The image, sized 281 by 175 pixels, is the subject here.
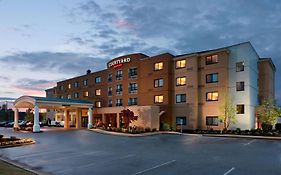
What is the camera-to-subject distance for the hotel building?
128 ft

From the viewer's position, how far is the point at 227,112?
37.5 metres

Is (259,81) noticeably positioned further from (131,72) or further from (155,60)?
(131,72)

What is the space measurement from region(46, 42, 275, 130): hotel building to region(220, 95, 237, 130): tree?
81 centimetres

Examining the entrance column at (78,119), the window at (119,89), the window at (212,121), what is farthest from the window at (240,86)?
the entrance column at (78,119)

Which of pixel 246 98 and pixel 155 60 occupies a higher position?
pixel 155 60

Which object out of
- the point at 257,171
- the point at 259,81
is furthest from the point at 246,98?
the point at 257,171

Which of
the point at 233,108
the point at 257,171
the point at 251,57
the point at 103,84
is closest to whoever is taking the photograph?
the point at 257,171

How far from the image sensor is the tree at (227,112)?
123 feet

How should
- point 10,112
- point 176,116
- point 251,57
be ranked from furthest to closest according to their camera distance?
point 10,112 → point 176,116 → point 251,57

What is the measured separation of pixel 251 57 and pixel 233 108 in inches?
337

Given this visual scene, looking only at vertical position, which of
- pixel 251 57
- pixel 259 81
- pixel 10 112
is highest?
pixel 251 57

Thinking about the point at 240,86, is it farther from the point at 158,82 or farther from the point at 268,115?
the point at 158,82

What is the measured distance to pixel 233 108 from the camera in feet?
123

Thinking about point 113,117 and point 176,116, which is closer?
point 176,116
